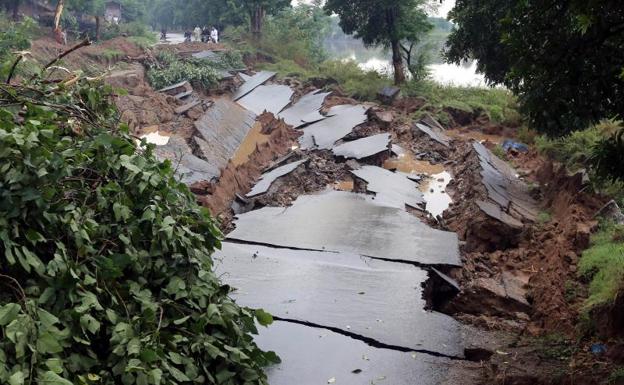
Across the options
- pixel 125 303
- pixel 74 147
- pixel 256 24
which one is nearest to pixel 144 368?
pixel 125 303

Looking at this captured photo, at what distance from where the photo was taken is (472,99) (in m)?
21.3

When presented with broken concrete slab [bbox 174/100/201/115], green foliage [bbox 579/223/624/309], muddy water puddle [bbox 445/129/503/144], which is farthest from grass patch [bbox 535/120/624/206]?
broken concrete slab [bbox 174/100/201/115]

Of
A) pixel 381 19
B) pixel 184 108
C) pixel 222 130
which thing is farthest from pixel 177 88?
pixel 381 19

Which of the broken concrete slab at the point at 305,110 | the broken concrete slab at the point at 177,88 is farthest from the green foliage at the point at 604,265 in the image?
the broken concrete slab at the point at 177,88

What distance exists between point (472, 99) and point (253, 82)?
9.09 meters

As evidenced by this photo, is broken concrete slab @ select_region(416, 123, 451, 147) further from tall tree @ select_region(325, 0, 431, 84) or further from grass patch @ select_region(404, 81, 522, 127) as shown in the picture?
tall tree @ select_region(325, 0, 431, 84)

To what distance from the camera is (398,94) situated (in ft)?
71.2

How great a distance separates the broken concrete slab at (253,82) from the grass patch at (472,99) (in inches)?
242

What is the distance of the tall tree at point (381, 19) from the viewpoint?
21359 mm

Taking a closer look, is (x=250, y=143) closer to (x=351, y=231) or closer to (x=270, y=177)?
(x=270, y=177)

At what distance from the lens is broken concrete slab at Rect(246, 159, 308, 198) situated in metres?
10.1

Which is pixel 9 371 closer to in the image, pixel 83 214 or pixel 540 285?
pixel 83 214

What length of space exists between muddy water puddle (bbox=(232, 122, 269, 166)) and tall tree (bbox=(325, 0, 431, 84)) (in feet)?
21.7

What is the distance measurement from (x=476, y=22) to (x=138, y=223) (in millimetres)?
10316
